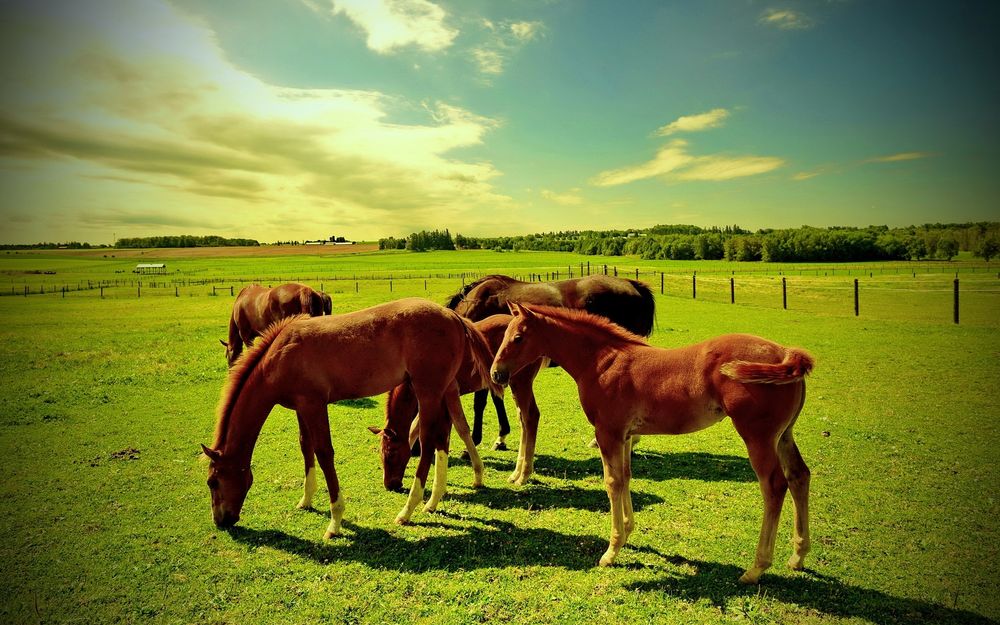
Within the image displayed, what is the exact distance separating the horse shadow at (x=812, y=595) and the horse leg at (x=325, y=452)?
313 centimetres

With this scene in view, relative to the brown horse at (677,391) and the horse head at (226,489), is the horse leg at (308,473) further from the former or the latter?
the brown horse at (677,391)

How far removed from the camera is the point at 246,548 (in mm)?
4793

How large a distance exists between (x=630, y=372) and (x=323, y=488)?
4.48 m

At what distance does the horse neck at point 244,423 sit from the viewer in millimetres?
5094

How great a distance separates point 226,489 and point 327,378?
1632 millimetres

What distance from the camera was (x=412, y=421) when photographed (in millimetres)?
6652

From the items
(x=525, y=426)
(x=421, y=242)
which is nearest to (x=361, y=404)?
(x=525, y=426)

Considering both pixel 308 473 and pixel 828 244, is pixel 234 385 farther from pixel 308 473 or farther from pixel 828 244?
pixel 828 244

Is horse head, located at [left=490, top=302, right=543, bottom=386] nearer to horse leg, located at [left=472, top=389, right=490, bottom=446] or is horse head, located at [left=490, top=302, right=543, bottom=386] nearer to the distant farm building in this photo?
horse leg, located at [left=472, top=389, right=490, bottom=446]

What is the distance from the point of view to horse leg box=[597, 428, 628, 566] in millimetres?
4438

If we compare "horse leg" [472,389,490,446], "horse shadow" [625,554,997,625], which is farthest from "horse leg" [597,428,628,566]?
"horse leg" [472,389,490,446]

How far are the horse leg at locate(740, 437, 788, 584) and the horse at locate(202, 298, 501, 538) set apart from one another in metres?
2.80

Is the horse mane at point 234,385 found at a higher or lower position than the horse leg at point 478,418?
higher

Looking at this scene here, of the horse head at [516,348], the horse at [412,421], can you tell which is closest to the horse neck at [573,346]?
the horse head at [516,348]
